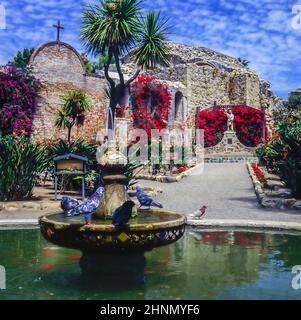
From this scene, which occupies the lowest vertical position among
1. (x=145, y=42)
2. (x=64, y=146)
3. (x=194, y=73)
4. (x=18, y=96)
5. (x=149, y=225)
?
(x=149, y=225)

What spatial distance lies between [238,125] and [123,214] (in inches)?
1244

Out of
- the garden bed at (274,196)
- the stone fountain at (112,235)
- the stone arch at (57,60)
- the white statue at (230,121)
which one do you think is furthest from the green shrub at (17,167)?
the white statue at (230,121)

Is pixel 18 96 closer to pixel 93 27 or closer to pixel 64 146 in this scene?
pixel 93 27

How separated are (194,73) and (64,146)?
82.5 feet

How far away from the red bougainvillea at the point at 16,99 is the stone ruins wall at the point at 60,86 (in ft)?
2.57

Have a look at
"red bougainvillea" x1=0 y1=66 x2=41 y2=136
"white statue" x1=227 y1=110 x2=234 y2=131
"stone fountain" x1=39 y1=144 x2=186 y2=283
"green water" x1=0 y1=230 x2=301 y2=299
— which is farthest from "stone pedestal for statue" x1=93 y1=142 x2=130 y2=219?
"white statue" x1=227 y1=110 x2=234 y2=131

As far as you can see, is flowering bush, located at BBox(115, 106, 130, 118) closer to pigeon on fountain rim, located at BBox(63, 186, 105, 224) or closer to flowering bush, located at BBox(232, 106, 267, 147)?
flowering bush, located at BBox(232, 106, 267, 147)

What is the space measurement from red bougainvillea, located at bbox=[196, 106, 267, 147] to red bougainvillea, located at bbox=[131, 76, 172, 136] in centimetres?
399

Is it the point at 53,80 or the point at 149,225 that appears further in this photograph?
the point at 53,80

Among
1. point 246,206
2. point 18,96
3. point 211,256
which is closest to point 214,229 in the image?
point 211,256

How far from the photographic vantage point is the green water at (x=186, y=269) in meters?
4.45

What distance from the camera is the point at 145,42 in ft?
68.6

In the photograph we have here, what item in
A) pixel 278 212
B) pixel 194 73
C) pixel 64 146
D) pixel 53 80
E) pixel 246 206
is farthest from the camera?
pixel 194 73

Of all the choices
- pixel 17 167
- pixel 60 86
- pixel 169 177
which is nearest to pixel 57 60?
pixel 60 86
